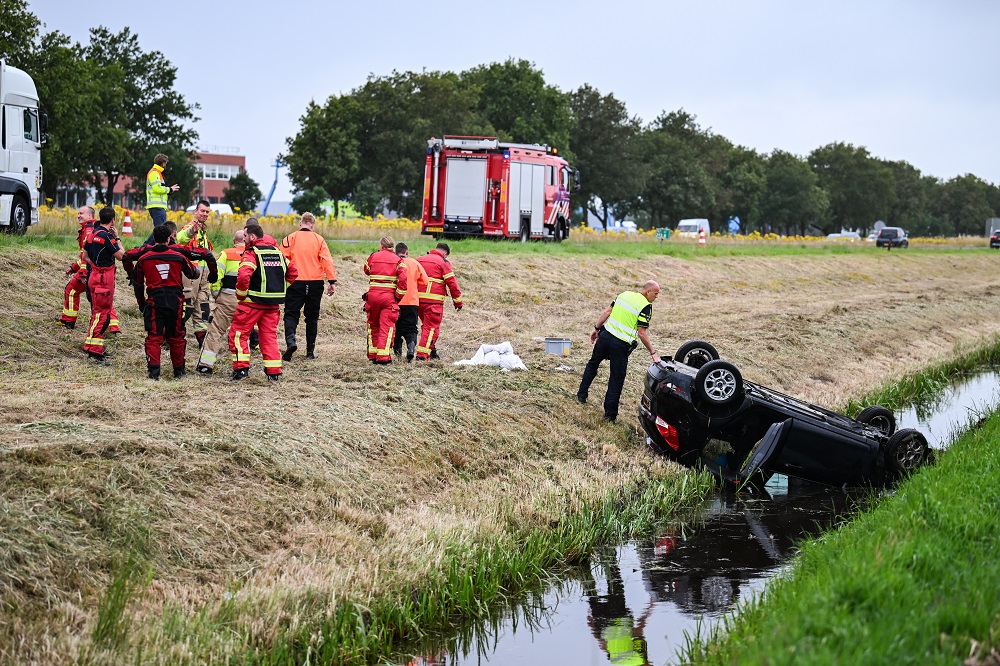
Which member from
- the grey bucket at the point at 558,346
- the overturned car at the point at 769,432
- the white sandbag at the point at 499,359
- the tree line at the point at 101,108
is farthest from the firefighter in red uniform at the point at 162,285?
the tree line at the point at 101,108

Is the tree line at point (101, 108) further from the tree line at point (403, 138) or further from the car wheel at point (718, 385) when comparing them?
the car wheel at point (718, 385)

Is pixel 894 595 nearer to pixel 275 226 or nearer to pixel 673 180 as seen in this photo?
pixel 275 226

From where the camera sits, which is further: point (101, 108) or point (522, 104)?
point (522, 104)

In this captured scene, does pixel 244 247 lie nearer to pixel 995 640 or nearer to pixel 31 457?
pixel 31 457

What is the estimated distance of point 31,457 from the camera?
8.26 metres

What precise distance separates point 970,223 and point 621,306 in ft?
414

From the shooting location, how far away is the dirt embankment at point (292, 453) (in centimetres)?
741

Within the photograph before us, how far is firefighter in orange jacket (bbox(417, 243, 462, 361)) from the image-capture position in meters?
14.9

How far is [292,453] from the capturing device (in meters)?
9.72

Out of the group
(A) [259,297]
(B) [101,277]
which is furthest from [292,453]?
Result: (B) [101,277]

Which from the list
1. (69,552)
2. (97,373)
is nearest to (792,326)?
(97,373)

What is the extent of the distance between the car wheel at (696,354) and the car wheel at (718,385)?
6.02ft

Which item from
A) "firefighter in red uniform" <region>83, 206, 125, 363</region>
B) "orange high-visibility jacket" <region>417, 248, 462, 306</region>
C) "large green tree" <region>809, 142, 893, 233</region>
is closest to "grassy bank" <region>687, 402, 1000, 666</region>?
"orange high-visibility jacket" <region>417, 248, 462, 306</region>

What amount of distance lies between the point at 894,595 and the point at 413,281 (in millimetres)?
9509
